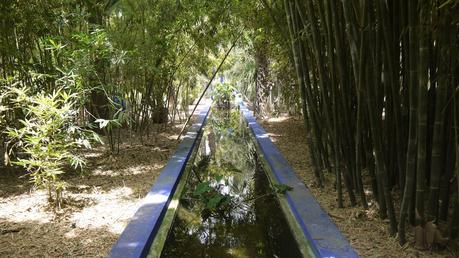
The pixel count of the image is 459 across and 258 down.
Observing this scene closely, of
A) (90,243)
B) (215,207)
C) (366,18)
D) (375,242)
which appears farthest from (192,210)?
(366,18)

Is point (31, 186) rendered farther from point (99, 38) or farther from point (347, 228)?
point (347, 228)

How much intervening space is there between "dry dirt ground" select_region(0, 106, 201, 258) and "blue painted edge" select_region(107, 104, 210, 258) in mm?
111

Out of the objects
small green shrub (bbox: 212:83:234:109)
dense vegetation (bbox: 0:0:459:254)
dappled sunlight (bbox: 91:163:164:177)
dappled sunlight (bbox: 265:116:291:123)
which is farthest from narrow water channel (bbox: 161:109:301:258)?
small green shrub (bbox: 212:83:234:109)

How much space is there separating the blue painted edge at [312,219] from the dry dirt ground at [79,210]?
144 centimetres

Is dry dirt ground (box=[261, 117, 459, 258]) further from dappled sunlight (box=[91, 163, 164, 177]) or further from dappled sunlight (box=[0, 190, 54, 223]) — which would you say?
dappled sunlight (box=[0, 190, 54, 223])

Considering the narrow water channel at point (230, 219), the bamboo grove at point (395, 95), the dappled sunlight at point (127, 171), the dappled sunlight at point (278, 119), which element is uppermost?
the bamboo grove at point (395, 95)

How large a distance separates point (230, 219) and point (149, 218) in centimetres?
81

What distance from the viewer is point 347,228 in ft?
10.4

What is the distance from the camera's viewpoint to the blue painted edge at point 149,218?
2.75 meters

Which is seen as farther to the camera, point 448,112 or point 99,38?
point 99,38

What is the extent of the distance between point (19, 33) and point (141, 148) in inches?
96.8

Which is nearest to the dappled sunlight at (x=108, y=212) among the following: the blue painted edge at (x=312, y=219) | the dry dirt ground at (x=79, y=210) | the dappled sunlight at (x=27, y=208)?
the dry dirt ground at (x=79, y=210)

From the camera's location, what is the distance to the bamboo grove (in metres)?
2.36

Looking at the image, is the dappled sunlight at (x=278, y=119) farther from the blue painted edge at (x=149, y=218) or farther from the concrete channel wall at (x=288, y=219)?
the blue painted edge at (x=149, y=218)
